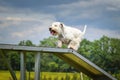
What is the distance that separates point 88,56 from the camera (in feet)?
101

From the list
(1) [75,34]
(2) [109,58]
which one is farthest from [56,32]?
(2) [109,58]

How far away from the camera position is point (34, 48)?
8.48 m

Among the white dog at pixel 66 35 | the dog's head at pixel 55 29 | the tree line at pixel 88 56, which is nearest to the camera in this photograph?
the dog's head at pixel 55 29

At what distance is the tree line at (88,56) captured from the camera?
940 inches

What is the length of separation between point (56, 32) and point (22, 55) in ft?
3.77

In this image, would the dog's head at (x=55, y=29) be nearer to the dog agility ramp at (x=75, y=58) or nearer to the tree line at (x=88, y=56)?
the dog agility ramp at (x=75, y=58)

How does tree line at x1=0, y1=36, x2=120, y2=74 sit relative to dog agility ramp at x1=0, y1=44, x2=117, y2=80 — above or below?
below

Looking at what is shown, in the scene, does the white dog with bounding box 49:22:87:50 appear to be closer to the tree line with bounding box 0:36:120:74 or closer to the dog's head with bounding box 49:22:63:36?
the dog's head with bounding box 49:22:63:36

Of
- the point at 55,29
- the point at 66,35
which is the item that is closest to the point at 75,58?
the point at 66,35

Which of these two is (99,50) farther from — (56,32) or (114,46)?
(56,32)

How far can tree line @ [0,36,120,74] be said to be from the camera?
2389 centimetres

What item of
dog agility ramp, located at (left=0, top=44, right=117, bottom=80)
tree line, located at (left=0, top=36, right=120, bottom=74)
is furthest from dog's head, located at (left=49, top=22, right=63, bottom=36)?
tree line, located at (left=0, top=36, right=120, bottom=74)

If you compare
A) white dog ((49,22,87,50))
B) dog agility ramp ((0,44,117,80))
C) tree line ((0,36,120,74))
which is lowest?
tree line ((0,36,120,74))

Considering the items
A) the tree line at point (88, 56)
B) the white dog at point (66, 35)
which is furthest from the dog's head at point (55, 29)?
the tree line at point (88, 56)
